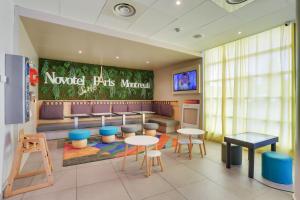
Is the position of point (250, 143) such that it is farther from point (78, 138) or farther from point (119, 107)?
point (119, 107)

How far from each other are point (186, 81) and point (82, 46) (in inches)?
148

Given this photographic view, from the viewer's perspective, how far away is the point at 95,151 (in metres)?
3.85

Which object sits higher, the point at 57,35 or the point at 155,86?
the point at 57,35

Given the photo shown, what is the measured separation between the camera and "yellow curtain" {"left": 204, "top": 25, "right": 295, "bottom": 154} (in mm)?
3338

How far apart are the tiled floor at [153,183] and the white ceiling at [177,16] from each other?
304 cm

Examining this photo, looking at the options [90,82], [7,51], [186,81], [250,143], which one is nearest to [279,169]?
[250,143]

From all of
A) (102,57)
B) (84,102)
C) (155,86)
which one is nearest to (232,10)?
(102,57)

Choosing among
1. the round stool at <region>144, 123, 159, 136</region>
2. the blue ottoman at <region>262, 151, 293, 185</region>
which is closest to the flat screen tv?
the round stool at <region>144, 123, 159, 136</region>

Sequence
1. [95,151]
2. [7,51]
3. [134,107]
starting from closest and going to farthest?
[7,51] → [95,151] → [134,107]

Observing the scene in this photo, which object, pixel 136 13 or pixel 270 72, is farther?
pixel 270 72

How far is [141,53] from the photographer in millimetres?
4953

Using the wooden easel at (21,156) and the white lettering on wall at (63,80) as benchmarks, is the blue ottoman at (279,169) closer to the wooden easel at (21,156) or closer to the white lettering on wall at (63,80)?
the wooden easel at (21,156)

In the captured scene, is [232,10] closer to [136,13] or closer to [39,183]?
[136,13]

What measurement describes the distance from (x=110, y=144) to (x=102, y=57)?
3112mm
